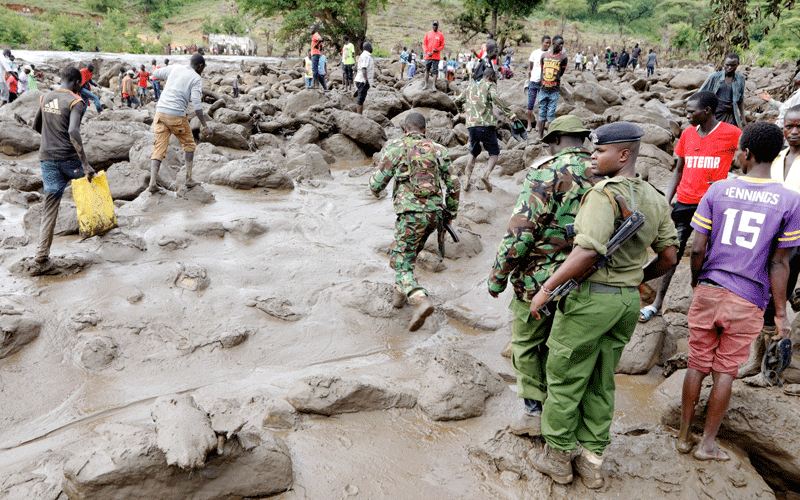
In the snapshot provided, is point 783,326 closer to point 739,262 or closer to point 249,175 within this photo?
point 739,262

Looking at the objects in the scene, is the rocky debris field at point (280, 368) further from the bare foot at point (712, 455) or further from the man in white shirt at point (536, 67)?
the man in white shirt at point (536, 67)

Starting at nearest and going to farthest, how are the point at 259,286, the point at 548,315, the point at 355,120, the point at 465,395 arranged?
the point at 548,315, the point at 465,395, the point at 259,286, the point at 355,120

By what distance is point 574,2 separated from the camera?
4919 centimetres

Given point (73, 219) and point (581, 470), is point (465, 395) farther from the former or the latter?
point (73, 219)

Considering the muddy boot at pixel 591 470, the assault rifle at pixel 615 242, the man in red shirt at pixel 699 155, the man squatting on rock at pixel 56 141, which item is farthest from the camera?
the man squatting on rock at pixel 56 141

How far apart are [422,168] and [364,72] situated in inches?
328

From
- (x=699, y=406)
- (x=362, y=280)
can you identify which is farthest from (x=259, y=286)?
(x=699, y=406)

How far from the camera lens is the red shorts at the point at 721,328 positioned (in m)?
2.54

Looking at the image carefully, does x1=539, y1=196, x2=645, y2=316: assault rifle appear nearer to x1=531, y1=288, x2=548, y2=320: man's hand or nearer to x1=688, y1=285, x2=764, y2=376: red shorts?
x1=531, y1=288, x2=548, y2=320: man's hand

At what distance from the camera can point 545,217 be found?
2.60 metres

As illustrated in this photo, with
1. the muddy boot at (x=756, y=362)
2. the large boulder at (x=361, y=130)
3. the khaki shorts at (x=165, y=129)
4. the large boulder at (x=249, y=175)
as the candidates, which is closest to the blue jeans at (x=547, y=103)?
the large boulder at (x=361, y=130)

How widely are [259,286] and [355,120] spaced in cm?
655

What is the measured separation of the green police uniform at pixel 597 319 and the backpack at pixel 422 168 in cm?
206

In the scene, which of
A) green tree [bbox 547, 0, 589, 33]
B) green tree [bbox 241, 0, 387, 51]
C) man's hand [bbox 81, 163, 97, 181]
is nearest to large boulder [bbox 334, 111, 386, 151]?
man's hand [bbox 81, 163, 97, 181]
